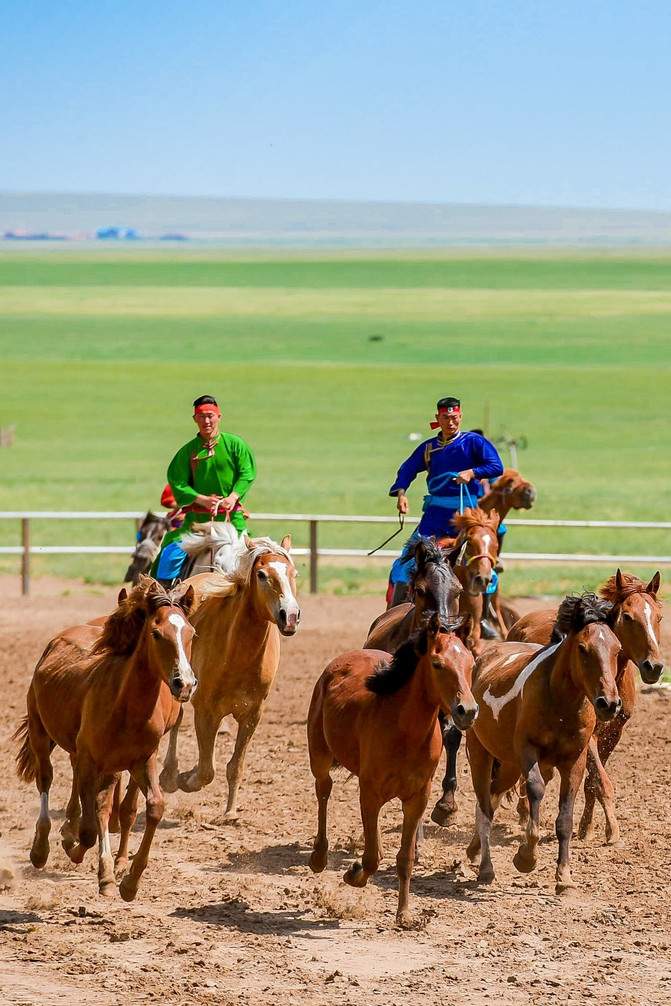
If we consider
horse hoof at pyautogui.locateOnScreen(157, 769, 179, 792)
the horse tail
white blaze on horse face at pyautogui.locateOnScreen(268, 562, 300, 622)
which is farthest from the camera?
horse hoof at pyautogui.locateOnScreen(157, 769, 179, 792)

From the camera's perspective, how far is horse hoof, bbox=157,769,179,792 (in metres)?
9.59

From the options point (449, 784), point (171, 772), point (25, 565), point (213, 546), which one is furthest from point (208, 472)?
point (25, 565)

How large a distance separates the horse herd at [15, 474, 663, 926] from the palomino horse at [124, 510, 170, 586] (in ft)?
17.7

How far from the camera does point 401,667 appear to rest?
23.5 feet

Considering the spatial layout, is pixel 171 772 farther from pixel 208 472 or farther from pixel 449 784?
pixel 208 472

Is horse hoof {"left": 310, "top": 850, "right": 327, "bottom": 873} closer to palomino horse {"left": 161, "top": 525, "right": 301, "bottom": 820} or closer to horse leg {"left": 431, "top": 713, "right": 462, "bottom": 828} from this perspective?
horse leg {"left": 431, "top": 713, "right": 462, "bottom": 828}

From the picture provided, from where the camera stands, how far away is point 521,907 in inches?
296

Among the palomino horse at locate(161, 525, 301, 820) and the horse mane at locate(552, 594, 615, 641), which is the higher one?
the horse mane at locate(552, 594, 615, 641)

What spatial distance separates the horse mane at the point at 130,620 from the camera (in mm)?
7316

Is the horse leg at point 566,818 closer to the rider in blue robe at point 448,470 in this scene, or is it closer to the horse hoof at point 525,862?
the horse hoof at point 525,862

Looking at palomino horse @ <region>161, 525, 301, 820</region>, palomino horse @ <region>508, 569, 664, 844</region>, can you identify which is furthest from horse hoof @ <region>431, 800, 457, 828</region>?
palomino horse @ <region>161, 525, 301, 820</region>

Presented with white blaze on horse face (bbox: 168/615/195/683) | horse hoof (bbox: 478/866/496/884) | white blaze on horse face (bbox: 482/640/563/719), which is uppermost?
white blaze on horse face (bbox: 168/615/195/683)

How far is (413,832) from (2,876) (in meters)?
2.30

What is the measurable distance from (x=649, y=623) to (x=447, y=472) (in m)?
2.81
